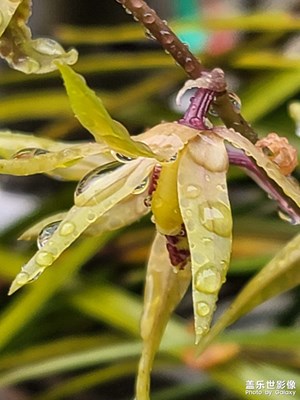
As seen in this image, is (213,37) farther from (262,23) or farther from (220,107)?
(220,107)

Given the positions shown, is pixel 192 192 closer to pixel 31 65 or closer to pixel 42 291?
pixel 31 65

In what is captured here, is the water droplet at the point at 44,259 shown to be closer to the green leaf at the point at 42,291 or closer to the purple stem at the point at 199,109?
the purple stem at the point at 199,109

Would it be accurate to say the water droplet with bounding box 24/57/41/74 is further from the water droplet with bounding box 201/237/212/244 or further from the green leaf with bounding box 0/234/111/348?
the green leaf with bounding box 0/234/111/348

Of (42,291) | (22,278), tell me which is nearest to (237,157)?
(22,278)

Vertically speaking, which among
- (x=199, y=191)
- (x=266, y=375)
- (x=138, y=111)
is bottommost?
(x=266, y=375)

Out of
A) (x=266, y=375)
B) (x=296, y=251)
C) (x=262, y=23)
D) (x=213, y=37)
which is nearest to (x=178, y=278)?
(x=296, y=251)
